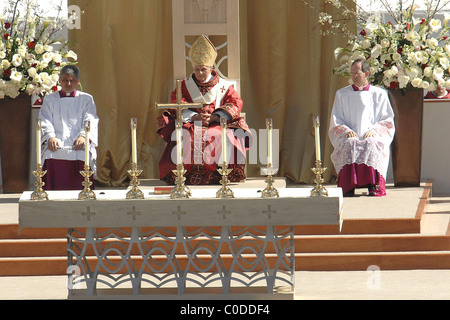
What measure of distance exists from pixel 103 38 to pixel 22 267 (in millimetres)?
3841

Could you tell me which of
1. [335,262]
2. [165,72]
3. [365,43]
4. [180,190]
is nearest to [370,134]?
[365,43]

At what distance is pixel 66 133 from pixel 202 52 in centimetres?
158

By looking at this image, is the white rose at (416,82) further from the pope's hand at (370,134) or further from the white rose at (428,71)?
the pope's hand at (370,134)

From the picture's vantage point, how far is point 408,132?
30.8 feet

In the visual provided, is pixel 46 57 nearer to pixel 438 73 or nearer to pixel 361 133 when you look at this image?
pixel 361 133

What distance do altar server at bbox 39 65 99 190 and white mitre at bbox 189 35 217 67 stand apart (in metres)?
1.14

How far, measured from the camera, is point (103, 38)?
33.2ft

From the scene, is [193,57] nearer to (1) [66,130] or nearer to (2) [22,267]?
(1) [66,130]

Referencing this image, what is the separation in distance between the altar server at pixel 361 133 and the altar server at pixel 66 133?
244 centimetres

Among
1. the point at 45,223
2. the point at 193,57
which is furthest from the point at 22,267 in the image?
the point at 193,57

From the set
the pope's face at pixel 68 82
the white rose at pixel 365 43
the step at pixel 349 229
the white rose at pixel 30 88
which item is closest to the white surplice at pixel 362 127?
the white rose at pixel 365 43

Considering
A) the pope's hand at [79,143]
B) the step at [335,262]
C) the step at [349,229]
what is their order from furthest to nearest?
the pope's hand at [79,143], the step at [349,229], the step at [335,262]

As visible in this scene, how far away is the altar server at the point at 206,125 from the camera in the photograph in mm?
8938

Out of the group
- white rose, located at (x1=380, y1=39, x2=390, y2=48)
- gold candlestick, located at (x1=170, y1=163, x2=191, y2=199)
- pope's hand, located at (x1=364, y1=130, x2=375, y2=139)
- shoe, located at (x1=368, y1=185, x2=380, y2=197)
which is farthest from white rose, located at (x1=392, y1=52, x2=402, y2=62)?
gold candlestick, located at (x1=170, y1=163, x2=191, y2=199)
